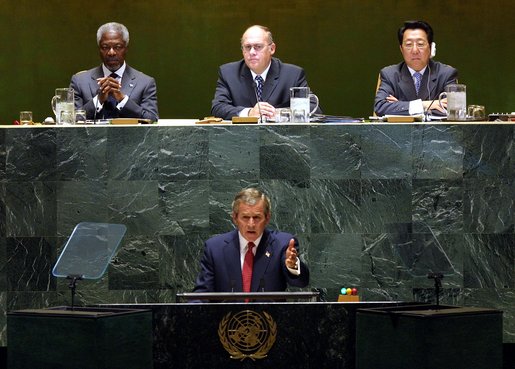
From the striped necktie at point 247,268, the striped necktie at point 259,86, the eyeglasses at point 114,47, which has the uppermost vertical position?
the eyeglasses at point 114,47

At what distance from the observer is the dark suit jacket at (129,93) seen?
7.62 metres

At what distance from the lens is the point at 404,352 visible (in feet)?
15.2

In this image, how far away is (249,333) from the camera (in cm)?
507

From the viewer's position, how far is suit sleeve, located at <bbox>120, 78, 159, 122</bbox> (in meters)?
7.61

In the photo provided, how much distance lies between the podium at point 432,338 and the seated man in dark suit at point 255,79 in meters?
3.21

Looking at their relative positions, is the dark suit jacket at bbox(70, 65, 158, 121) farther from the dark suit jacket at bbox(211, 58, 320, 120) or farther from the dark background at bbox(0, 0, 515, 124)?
the dark background at bbox(0, 0, 515, 124)

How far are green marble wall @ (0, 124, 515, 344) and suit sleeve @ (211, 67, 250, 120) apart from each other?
0.83 meters

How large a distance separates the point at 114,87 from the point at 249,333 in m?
2.86

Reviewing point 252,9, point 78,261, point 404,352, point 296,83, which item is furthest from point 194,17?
point 404,352

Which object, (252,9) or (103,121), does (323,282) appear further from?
(252,9)

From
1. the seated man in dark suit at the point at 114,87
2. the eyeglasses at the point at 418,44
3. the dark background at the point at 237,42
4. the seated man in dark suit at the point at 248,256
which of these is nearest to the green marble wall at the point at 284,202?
the seated man in dark suit at the point at 248,256

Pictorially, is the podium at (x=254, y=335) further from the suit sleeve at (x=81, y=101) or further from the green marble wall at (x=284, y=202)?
the suit sleeve at (x=81, y=101)

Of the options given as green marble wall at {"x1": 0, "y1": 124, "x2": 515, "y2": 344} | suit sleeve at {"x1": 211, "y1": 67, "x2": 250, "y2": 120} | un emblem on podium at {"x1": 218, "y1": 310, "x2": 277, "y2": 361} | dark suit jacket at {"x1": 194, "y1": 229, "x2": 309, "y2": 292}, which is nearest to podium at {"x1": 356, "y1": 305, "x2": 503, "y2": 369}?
un emblem on podium at {"x1": 218, "y1": 310, "x2": 277, "y2": 361}

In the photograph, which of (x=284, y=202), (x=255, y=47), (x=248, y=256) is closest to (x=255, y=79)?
(x=255, y=47)
